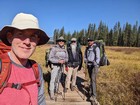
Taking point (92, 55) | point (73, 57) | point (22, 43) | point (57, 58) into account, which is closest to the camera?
point (22, 43)

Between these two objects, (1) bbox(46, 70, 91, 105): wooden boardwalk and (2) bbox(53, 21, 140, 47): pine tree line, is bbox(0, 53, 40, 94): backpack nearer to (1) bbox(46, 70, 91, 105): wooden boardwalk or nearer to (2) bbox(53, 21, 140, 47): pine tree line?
(1) bbox(46, 70, 91, 105): wooden boardwalk

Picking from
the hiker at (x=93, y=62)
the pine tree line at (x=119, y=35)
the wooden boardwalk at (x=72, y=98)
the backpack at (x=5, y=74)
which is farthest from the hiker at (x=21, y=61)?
the pine tree line at (x=119, y=35)

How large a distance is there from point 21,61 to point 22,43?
0.12m

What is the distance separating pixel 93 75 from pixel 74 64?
142cm

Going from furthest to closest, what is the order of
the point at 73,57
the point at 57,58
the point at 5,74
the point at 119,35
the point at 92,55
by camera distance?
the point at 119,35 < the point at 73,57 < the point at 57,58 < the point at 92,55 < the point at 5,74

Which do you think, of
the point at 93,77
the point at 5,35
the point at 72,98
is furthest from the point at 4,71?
the point at 72,98

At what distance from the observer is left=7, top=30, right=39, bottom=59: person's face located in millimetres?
2013

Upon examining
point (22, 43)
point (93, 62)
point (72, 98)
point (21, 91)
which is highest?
point (22, 43)

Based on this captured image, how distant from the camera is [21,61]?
203 centimetres

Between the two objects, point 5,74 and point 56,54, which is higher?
point 5,74

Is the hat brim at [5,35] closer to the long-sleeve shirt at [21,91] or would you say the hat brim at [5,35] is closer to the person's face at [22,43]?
the person's face at [22,43]

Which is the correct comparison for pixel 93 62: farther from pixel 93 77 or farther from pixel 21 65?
pixel 21 65

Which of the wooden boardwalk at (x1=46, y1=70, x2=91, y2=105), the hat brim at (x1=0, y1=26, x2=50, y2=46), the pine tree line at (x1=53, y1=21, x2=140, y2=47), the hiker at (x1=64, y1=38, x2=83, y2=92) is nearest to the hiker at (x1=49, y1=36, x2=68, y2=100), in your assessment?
the wooden boardwalk at (x1=46, y1=70, x2=91, y2=105)

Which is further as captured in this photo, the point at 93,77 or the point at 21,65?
the point at 93,77
